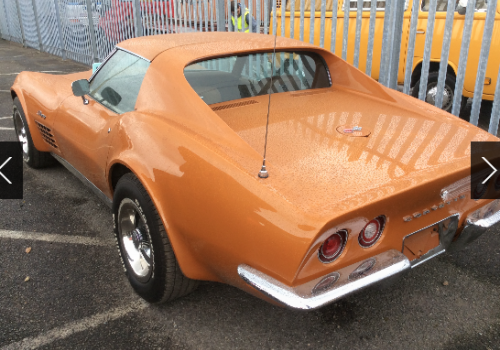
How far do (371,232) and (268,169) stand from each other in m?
0.54

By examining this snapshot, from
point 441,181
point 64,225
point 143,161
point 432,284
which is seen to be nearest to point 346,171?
point 441,181

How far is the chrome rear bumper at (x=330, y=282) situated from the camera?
1.72 metres

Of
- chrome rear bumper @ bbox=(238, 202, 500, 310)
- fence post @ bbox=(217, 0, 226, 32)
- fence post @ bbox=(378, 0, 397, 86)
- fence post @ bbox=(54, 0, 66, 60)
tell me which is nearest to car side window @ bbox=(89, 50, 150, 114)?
chrome rear bumper @ bbox=(238, 202, 500, 310)

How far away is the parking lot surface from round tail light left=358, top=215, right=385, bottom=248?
0.66 metres

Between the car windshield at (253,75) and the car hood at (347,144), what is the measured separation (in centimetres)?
13

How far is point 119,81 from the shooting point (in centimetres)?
304

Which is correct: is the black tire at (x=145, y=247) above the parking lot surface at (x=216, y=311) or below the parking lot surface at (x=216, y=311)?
above

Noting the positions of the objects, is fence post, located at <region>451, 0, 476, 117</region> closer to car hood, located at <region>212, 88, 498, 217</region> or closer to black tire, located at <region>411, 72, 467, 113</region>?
car hood, located at <region>212, 88, 498, 217</region>

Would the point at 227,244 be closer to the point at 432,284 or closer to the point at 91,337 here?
the point at 91,337

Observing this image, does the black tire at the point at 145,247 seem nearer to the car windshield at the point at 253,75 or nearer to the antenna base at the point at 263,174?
the antenna base at the point at 263,174

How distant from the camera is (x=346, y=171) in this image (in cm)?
198

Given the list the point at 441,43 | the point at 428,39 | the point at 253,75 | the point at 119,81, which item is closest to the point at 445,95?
the point at 441,43

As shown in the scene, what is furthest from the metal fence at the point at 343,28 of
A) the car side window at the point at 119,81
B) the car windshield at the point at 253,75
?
the car side window at the point at 119,81

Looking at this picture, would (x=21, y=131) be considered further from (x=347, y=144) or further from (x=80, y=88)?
(x=347, y=144)
